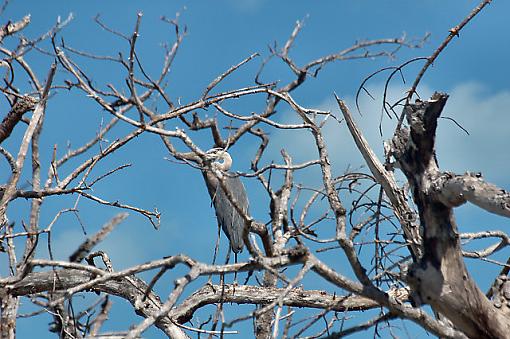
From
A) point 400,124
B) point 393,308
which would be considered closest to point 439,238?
point 393,308

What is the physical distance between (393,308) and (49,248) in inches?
67.7

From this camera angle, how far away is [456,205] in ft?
10.4

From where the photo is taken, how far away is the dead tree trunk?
3184mm

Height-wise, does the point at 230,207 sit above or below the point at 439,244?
above

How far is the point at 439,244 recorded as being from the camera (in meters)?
3.22

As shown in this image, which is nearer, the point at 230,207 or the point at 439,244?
the point at 439,244

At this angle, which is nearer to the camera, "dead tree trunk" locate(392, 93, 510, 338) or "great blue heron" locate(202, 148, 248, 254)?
"dead tree trunk" locate(392, 93, 510, 338)

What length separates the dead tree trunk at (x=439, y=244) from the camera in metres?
3.18

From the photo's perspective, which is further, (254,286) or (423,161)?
(254,286)

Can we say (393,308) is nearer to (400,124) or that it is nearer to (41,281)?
(400,124)

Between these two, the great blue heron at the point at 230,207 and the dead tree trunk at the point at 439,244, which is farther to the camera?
the great blue heron at the point at 230,207

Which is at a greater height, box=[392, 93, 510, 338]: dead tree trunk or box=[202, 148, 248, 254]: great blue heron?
box=[202, 148, 248, 254]: great blue heron

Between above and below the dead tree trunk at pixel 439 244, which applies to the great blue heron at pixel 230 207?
above

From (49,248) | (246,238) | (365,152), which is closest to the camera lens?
(246,238)
